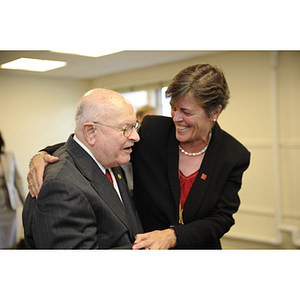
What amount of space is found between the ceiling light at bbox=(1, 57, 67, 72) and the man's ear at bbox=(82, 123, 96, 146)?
717mm

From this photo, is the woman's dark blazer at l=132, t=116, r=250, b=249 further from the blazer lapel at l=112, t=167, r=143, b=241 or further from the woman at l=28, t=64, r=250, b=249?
the blazer lapel at l=112, t=167, r=143, b=241

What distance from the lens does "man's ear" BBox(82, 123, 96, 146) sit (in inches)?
45.7

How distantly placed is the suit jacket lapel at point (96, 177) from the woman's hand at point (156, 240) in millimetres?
77

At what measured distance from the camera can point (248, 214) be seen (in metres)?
2.79

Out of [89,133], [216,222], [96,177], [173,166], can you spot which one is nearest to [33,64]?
[89,133]

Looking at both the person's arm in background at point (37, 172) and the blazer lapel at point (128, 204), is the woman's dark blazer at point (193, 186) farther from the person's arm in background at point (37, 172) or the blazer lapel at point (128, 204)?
the person's arm in background at point (37, 172)

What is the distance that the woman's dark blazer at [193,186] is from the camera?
4.73 feet

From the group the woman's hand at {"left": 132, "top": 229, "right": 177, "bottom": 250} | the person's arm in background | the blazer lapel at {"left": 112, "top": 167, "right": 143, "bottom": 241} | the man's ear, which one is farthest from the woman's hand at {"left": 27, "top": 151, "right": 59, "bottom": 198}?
the woman's hand at {"left": 132, "top": 229, "right": 177, "bottom": 250}

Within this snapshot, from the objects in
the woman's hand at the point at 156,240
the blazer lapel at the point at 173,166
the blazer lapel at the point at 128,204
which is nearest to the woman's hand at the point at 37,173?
the blazer lapel at the point at 128,204

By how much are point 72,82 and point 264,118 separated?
5.71 ft
